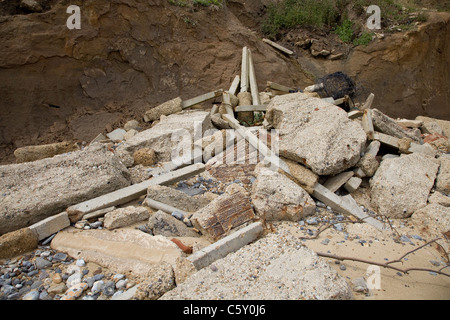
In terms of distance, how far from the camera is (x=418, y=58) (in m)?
8.37

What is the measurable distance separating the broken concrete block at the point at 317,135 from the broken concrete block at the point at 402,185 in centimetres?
43

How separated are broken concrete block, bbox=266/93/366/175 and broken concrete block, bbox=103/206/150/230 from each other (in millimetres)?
1952

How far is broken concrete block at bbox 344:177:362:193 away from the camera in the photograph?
12.9 ft

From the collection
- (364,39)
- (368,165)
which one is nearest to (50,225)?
(368,165)

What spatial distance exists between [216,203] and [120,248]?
3.36 ft

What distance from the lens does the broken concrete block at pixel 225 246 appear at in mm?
2451

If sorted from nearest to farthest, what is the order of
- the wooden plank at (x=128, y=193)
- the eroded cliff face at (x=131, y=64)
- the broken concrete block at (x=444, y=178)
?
the wooden plank at (x=128, y=193), the broken concrete block at (x=444, y=178), the eroded cliff face at (x=131, y=64)

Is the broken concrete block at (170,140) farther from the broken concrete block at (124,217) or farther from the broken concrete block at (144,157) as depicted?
the broken concrete block at (124,217)

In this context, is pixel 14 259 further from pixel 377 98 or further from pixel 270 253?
pixel 377 98

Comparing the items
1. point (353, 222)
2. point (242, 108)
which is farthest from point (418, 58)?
point (353, 222)

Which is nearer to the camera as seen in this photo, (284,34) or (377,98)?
(377,98)

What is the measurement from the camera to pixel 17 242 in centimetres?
276

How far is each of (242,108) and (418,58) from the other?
234 inches

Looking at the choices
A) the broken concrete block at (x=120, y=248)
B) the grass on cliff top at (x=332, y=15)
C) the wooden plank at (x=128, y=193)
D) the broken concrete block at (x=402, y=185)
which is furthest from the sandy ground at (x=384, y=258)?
the grass on cliff top at (x=332, y=15)
